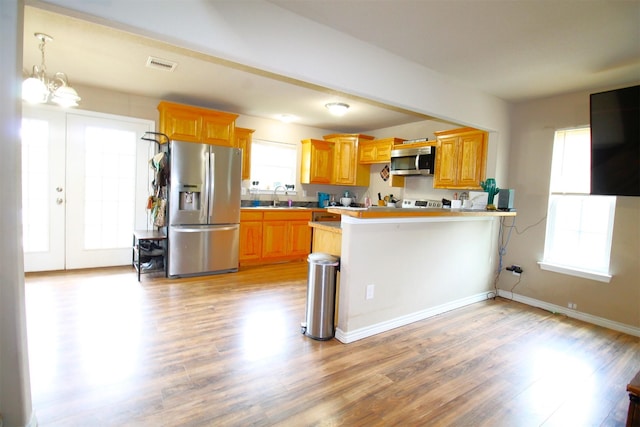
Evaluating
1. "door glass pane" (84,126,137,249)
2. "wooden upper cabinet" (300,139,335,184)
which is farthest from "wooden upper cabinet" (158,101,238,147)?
"wooden upper cabinet" (300,139,335,184)

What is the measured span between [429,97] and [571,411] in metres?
2.66

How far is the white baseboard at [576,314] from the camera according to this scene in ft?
10.3

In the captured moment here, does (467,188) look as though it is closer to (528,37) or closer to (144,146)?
(528,37)

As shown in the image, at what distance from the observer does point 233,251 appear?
4.62m

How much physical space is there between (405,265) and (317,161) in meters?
3.34

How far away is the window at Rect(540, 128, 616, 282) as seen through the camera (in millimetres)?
3336

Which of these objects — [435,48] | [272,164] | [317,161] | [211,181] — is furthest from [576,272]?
[272,164]

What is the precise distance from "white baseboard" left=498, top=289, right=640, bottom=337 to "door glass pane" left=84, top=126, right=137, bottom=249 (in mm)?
5394

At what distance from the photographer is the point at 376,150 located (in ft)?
18.3

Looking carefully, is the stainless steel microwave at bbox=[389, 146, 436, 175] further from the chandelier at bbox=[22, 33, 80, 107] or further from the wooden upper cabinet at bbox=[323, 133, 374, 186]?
the chandelier at bbox=[22, 33, 80, 107]

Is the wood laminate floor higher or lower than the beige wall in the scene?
lower

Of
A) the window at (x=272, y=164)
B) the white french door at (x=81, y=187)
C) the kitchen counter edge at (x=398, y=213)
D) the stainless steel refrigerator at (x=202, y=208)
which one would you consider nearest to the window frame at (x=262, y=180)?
the window at (x=272, y=164)

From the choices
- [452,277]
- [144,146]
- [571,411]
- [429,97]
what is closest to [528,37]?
[429,97]

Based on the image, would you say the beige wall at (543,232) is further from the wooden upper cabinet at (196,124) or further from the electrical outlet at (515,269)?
the wooden upper cabinet at (196,124)
